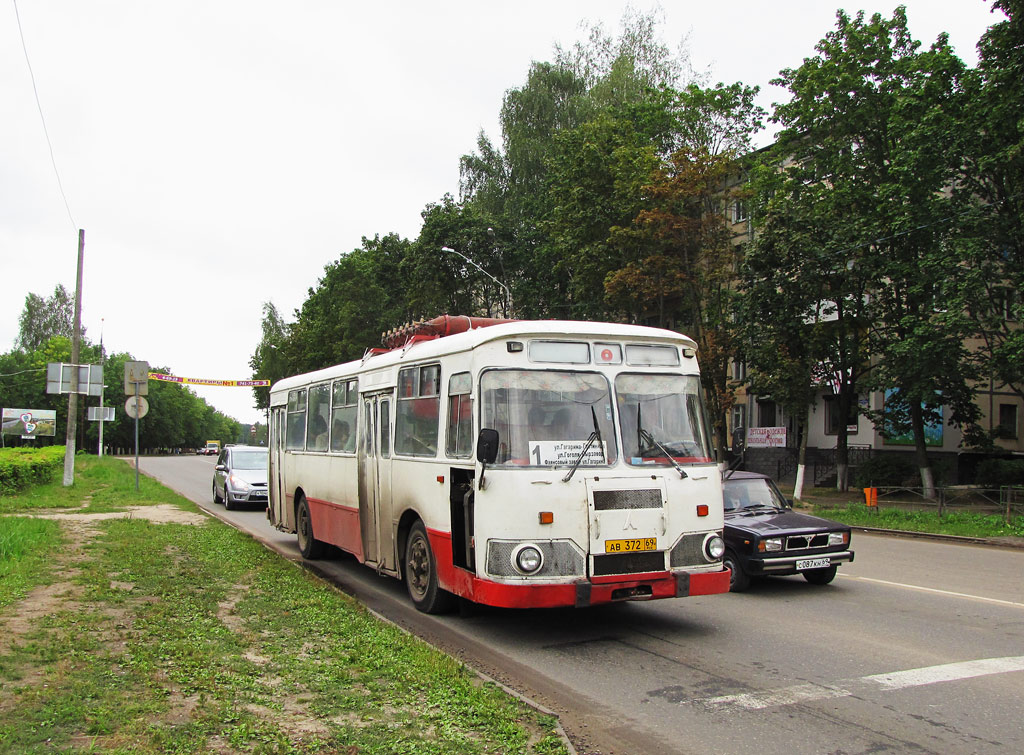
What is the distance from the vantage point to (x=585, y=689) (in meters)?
6.22

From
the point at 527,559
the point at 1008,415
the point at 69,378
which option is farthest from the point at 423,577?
the point at 1008,415

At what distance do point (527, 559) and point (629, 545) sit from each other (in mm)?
927

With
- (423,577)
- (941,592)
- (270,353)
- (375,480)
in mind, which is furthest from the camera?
(270,353)

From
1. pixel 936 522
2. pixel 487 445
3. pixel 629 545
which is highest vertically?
pixel 487 445

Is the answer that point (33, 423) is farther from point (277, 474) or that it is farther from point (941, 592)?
point (941, 592)

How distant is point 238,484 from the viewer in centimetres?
2264

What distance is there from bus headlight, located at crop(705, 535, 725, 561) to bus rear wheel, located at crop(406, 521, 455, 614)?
103 inches

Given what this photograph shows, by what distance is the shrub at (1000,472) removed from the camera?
3212 centimetres

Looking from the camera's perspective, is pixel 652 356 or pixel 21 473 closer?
pixel 652 356

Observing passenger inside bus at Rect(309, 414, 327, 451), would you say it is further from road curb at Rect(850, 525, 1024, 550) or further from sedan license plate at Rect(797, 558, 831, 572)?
road curb at Rect(850, 525, 1024, 550)

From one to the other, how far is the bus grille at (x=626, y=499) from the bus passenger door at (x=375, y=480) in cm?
323

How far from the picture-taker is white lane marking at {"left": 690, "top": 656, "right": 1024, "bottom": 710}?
589 cm

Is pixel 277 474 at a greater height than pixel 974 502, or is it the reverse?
pixel 277 474

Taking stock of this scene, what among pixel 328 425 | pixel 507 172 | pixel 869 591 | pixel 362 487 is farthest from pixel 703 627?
pixel 507 172
